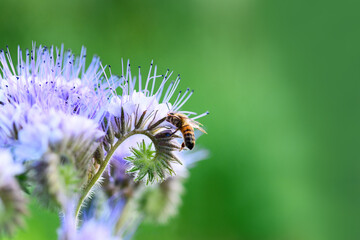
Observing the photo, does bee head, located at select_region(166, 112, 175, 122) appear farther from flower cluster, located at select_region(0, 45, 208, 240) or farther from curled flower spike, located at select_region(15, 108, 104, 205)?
curled flower spike, located at select_region(15, 108, 104, 205)

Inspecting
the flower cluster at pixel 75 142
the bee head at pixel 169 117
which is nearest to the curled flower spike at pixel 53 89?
the flower cluster at pixel 75 142

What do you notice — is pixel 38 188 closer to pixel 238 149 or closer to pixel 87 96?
pixel 87 96

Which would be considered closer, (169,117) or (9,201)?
(9,201)

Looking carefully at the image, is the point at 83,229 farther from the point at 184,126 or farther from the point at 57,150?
the point at 184,126

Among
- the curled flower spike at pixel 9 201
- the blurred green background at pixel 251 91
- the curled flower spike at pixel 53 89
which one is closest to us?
the curled flower spike at pixel 9 201

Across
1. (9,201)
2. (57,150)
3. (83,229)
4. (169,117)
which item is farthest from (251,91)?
(9,201)

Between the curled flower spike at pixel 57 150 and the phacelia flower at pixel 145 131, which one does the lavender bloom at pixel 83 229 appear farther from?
the phacelia flower at pixel 145 131

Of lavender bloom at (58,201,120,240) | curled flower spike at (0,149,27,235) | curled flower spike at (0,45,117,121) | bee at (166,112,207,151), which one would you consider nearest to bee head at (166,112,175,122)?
bee at (166,112,207,151)
